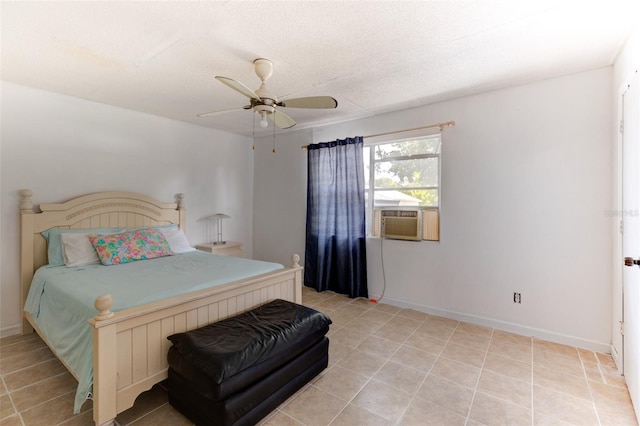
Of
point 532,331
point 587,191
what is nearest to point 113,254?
point 532,331

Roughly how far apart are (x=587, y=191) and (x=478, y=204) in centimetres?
86

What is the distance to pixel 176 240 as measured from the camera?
3578mm

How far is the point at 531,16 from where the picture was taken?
1814 millimetres

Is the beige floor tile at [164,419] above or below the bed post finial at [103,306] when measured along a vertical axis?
below

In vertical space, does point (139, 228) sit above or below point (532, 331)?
above

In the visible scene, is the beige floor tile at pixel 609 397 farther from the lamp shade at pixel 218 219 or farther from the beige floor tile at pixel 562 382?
the lamp shade at pixel 218 219

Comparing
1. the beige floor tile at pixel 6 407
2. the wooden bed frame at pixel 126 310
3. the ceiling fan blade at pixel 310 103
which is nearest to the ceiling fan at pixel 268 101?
the ceiling fan blade at pixel 310 103

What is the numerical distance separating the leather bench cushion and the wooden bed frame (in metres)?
0.12

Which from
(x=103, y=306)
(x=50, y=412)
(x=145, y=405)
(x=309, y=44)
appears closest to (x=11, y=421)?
(x=50, y=412)

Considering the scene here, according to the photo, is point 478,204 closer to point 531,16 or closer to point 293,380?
point 531,16

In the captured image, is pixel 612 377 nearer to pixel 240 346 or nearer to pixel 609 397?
pixel 609 397

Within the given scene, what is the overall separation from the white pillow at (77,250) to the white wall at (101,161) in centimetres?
53

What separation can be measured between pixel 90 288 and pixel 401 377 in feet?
7.70

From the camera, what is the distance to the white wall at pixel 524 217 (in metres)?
2.55
